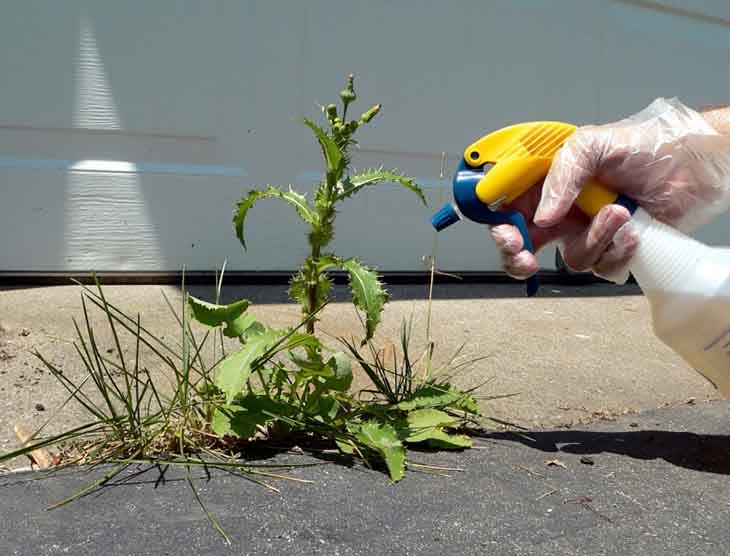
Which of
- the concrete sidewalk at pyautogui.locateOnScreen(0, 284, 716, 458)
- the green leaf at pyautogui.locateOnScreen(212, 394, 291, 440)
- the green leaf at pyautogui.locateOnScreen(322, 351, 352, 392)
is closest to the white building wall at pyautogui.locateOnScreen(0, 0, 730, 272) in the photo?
the concrete sidewalk at pyautogui.locateOnScreen(0, 284, 716, 458)

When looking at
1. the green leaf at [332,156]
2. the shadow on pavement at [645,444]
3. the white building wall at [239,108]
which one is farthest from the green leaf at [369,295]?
the white building wall at [239,108]

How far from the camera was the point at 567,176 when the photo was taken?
6.50ft

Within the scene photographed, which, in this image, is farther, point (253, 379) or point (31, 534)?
point (253, 379)

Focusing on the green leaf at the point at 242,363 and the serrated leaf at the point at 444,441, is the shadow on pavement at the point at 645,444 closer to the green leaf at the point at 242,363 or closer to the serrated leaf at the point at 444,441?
the serrated leaf at the point at 444,441

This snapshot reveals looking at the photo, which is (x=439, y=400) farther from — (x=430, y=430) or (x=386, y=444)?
(x=386, y=444)

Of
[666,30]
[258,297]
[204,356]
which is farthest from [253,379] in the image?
[666,30]

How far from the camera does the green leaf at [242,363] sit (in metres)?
1.69

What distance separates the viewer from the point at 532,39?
16.3ft

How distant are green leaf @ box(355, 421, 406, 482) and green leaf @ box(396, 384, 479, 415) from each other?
17 cm

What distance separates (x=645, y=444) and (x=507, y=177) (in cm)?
88

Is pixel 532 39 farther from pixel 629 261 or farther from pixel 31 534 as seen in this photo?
pixel 31 534

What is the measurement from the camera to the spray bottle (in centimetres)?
195

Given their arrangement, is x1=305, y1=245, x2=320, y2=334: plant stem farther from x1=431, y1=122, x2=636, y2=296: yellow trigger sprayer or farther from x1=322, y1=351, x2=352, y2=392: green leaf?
x1=431, y1=122, x2=636, y2=296: yellow trigger sprayer

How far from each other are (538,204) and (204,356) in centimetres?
120
